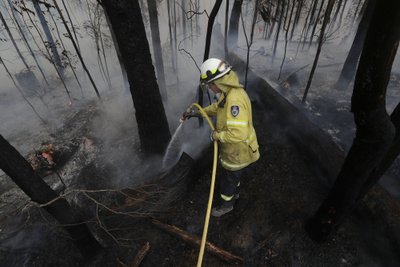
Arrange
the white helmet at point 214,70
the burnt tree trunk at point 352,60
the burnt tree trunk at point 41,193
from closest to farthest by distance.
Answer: the burnt tree trunk at point 41,193
the white helmet at point 214,70
the burnt tree trunk at point 352,60

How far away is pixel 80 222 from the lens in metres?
Result: 3.41

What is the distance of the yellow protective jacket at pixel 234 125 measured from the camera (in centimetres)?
320

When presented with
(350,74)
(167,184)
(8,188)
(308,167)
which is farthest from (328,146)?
(8,188)

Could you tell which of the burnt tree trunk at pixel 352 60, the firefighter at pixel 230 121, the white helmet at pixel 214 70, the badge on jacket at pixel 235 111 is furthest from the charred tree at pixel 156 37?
the burnt tree trunk at pixel 352 60

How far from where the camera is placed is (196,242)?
3705 millimetres

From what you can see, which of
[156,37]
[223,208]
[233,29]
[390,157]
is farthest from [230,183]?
[233,29]

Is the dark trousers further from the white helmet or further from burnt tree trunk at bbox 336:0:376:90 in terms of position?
burnt tree trunk at bbox 336:0:376:90

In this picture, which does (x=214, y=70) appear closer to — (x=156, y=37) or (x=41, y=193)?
(x=41, y=193)

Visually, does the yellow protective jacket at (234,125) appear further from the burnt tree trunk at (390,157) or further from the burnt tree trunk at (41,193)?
the burnt tree trunk at (41,193)

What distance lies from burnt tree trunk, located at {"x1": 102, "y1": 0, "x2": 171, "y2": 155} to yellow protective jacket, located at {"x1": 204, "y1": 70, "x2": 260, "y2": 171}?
63.4 inches

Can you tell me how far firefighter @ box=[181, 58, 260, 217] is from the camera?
10.5ft

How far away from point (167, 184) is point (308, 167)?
2581mm

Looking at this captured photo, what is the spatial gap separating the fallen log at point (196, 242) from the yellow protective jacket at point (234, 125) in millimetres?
1191

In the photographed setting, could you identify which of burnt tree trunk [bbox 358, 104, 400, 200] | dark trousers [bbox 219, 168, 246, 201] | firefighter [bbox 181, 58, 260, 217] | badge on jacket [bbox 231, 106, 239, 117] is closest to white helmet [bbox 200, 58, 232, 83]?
firefighter [bbox 181, 58, 260, 217]
